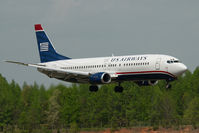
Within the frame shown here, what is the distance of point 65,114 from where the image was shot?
470 feet

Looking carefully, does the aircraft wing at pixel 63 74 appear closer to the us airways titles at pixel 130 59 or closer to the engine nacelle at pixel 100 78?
the engine nacelle at pixel 100 78

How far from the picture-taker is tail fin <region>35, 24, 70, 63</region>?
306 feet

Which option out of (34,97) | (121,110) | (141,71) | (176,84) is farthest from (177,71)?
(176,84)

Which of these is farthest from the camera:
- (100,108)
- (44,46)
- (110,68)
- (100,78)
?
(100,108)

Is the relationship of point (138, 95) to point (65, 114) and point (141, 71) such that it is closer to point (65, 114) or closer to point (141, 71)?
point (65, 114)

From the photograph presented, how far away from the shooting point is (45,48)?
94.9 metres

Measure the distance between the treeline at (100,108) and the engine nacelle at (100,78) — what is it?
1922 inches

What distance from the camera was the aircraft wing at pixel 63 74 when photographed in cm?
8325

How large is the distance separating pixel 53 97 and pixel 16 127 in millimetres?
12220

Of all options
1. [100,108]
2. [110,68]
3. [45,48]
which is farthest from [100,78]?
[100,108]

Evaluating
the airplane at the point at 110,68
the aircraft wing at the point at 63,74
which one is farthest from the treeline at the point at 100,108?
the aircraft wing at the point at 63,74

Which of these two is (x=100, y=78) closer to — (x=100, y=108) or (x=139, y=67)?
(x=139, y=67)

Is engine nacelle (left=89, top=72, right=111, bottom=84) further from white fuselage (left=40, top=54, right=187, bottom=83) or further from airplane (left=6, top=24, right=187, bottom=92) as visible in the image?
white fuselage (left=40, top=54, right=187, bottom=83)

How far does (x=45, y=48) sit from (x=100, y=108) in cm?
5058
